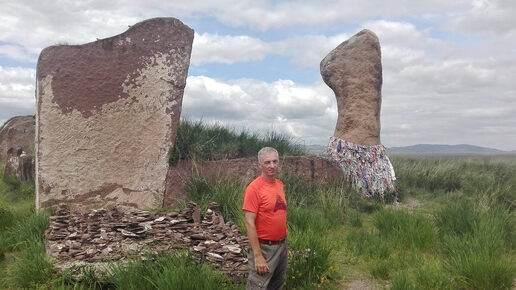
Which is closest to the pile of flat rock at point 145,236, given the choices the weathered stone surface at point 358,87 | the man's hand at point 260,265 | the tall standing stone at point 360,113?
the man's hand at point 260,265

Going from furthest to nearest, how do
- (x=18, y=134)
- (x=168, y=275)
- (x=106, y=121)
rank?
(x=18, y=134)
(x=106, y=121)
(x=168, y=275)

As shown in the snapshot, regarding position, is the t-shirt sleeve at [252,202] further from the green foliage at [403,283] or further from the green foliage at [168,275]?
the green foliage at [403,283]

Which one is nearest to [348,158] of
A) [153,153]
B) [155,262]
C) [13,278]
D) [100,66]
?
[153,153]

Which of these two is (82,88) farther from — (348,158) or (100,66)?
(348,158)

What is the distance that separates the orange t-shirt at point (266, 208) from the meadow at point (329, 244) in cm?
70

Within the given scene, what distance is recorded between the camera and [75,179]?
660 cm

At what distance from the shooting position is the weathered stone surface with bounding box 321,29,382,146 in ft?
28.1

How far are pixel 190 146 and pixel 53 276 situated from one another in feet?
10.5

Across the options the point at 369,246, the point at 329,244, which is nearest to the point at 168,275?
the point at 329,244

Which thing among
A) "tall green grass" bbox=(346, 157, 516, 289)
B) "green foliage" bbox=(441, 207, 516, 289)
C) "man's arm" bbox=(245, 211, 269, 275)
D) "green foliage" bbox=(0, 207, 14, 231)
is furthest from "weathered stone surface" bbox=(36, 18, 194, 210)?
"green foliage" bbox=(441, 207, 516, 289)

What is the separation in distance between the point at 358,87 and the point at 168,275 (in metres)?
A: 6.08

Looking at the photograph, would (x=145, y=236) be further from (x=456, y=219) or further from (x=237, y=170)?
(x=456, y=219)

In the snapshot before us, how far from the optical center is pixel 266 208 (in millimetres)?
3141

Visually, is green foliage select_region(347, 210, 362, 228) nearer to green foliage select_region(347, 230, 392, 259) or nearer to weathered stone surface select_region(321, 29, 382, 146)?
green foliage select_region(347, 230, 392, 259)
